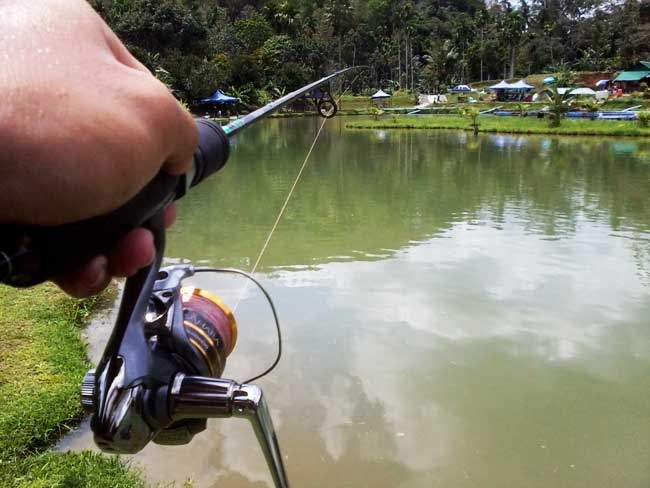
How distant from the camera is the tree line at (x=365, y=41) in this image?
108 ft

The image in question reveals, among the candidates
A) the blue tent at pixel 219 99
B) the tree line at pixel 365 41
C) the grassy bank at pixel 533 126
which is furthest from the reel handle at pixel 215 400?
the blue tent at pixel 219 99

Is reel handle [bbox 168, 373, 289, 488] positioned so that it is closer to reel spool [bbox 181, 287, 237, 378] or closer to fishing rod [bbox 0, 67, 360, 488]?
fishing rod [bbox 0, 67, 360, 488]

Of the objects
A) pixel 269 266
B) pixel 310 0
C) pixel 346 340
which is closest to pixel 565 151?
pixel 269 266

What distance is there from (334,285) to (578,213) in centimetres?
457

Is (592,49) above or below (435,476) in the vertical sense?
above

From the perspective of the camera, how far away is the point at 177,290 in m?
1.14

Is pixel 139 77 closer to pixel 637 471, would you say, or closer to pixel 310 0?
pixel 637 471

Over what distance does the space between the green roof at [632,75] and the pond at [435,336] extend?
105 ft

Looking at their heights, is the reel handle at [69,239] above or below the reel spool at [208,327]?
above

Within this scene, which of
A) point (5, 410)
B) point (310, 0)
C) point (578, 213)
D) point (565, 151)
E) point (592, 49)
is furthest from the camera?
point (310, 0)

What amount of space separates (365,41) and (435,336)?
53416 mm

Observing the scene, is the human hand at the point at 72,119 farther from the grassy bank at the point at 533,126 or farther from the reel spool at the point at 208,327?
the grassy bank at the point at 533,126

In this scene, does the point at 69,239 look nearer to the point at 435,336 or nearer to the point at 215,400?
the point at 215,400

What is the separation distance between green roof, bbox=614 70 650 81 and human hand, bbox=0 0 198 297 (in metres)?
42.0
